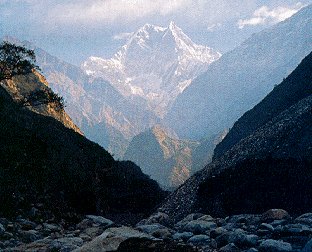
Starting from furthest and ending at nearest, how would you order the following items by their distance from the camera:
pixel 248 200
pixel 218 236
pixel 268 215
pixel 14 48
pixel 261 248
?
pixel 14 48, pixel 248 200, pixel 268 215, pixel 218 236, pixel 261 248

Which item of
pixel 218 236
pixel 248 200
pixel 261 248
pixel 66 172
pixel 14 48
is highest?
pixel 14 48

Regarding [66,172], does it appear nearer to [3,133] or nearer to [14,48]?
[3,133]

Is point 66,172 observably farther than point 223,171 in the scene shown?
No

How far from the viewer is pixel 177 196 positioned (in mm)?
51000

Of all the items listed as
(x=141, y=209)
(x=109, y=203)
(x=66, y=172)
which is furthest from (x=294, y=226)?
(x=141, y=209)

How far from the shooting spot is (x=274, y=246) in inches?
426

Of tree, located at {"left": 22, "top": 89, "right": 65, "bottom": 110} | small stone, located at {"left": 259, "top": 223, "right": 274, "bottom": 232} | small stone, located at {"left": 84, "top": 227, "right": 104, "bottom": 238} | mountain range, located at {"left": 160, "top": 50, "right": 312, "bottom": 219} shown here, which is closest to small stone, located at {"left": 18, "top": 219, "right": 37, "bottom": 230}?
small stone, located at {"left": 84, "top": 227, "right": 104, "bottom": 238}

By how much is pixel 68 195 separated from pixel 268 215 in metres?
21.3

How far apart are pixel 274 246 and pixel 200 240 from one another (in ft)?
9.74

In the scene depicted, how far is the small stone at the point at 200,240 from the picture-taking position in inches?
503

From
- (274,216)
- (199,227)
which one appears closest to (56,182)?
(199,227)

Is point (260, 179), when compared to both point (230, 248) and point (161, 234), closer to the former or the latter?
point (161, 234)

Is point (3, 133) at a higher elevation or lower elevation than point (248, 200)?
higher

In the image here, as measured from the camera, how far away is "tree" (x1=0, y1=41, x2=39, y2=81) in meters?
42.6
